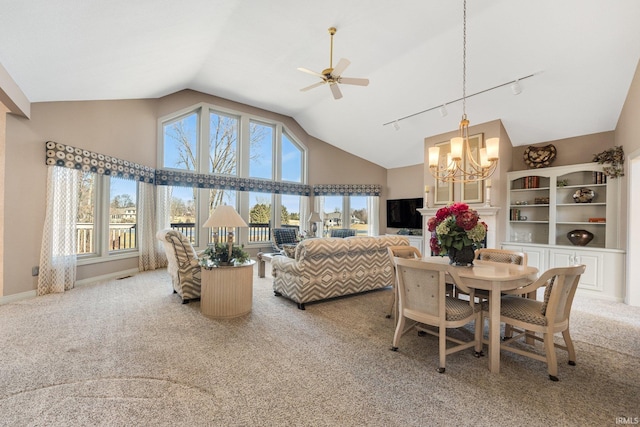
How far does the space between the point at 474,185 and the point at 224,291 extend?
500 cm

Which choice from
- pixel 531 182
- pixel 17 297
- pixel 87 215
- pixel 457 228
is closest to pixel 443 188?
pixel 531 182

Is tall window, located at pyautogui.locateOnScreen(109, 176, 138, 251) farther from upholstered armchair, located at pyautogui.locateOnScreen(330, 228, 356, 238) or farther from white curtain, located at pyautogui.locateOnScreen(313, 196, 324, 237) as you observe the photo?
upholstered armchair, located at pyautogui.locateOnScreen(330, 228, 356, 238)

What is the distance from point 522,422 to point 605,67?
4663mm

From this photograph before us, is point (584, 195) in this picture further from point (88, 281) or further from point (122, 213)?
point (88, 281)

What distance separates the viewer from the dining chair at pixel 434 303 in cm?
225

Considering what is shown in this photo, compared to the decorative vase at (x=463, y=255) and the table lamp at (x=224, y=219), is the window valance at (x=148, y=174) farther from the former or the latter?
the decorative vase at (x=463, y=255)

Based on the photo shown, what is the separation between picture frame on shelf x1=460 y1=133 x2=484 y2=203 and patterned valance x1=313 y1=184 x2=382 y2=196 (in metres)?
2.86

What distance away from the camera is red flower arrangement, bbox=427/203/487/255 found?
254 centimetres

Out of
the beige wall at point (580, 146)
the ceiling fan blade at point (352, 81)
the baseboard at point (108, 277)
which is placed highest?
the ceiling fan blade at point (352, 81)

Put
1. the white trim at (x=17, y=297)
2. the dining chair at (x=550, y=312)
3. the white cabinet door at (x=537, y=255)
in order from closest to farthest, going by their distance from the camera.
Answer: the dining chair at (x=550, y=312)
the white trim at (x=17, y=297)
the white cabinet door at (x=537, y=255)

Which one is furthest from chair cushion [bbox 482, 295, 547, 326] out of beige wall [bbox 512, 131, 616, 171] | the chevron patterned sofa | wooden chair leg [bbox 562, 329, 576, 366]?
beige wall [bbox 512, 131, 616, 171]

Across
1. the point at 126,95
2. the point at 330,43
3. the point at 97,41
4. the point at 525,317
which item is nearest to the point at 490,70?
the point at 330,43

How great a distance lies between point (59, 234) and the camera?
4.35 metres

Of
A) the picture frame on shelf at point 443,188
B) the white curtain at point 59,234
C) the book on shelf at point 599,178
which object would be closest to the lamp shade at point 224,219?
the white curtain at point 59,234
